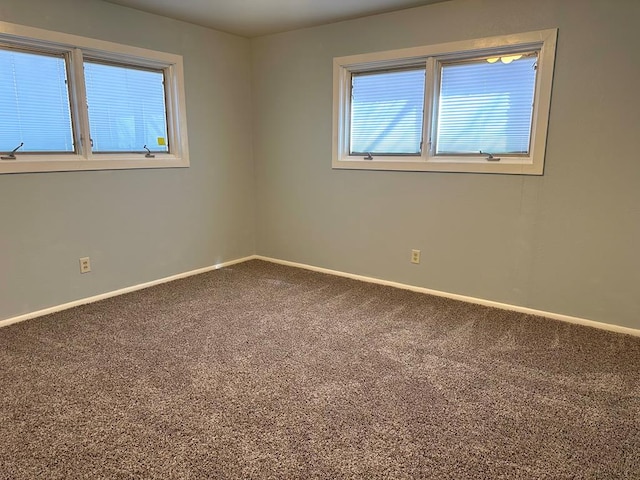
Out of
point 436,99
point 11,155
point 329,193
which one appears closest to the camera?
point 11,155

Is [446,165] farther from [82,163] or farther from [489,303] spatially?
[82,163]

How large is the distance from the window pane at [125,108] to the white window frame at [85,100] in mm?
61

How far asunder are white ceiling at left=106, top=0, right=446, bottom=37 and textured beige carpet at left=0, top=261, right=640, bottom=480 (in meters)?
2.40

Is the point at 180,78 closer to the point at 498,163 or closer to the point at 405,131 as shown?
the point at 405,131

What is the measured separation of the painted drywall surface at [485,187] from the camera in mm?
2746

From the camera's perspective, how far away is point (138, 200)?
12.0 feet

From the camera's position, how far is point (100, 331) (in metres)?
2.87

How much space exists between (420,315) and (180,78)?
2.98m

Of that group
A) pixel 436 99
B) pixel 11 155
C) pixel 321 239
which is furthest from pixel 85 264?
pixel 436 99

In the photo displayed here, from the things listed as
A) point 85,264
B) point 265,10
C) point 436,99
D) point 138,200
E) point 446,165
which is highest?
point 265,10

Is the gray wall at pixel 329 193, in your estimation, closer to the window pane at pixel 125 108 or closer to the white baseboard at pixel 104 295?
the white baseboard at pixel 104 295

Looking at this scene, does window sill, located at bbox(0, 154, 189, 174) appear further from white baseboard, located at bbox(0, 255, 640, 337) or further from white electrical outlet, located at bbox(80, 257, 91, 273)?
white baseboard, located at bbox(0, 255, 640, 337)

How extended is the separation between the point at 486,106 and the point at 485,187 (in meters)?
0.64

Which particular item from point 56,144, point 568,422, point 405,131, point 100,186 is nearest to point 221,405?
point 568,422
